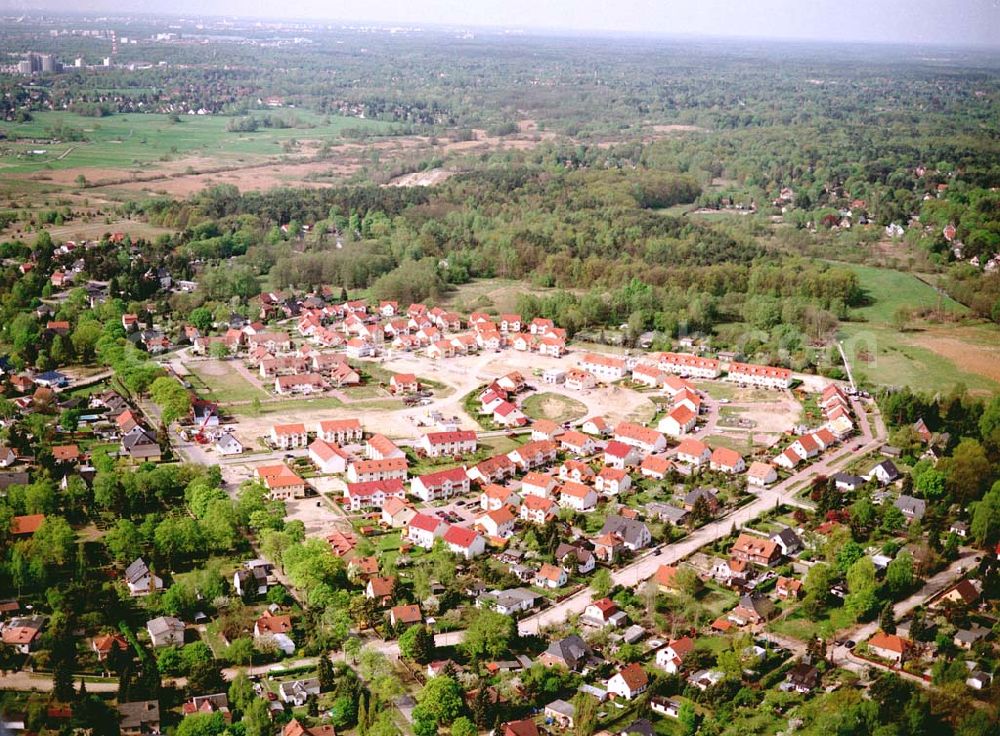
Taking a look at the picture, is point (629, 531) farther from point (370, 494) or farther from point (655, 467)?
point (370, 494)

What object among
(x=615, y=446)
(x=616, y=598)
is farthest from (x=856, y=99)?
(x=616, y=598)

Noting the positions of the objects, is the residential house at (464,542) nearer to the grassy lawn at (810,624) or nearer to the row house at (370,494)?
the row house at (370,494)

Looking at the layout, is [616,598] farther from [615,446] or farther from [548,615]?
[615,446]

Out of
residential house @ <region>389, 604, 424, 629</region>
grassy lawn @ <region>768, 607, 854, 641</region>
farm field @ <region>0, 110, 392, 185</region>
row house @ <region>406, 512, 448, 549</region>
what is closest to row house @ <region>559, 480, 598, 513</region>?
row house @ <region>406, 512, 448, 549</region>

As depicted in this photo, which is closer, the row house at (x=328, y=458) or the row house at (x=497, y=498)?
the row house at (x=497, y=498)

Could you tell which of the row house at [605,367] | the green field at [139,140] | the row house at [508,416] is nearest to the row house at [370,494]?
the row house at [508,416]
